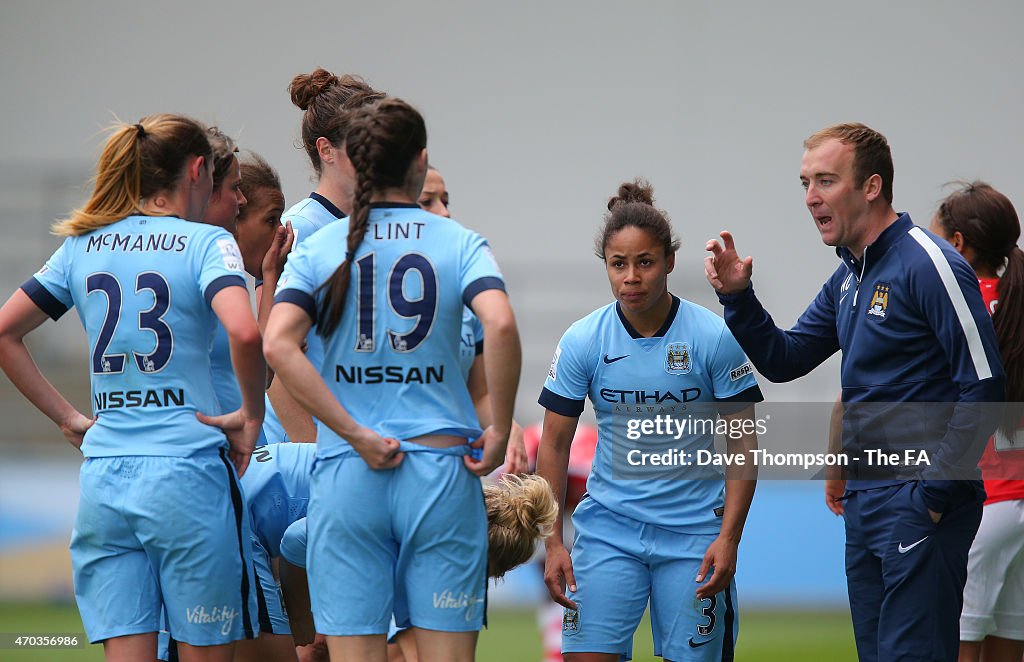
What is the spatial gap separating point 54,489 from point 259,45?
400cm

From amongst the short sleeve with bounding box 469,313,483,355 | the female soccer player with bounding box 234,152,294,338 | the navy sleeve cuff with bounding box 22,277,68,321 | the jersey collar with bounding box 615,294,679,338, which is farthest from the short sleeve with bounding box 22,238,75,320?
the jersey collar with bounding box 615,294,679,338

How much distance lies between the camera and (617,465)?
3.60 metres

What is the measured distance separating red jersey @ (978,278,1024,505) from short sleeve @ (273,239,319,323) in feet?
8.20

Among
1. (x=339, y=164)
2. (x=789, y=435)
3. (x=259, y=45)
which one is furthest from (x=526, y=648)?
(x=259, y=45)

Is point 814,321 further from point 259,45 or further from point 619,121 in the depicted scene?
point 259,45

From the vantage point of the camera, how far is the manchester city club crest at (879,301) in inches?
130

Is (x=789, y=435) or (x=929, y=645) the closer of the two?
(x=929, y=645)

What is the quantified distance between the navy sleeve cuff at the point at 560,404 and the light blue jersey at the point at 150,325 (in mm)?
1151

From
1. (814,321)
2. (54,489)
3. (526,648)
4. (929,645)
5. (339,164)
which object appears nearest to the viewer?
(929,645)

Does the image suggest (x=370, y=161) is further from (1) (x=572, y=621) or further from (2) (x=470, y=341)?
(1) (x=572, y=621)

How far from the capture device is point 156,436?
278cm

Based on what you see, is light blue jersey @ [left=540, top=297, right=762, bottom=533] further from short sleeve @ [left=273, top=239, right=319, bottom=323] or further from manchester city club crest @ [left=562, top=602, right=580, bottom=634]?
short sleeve @ [left=273, top=239, right=319, bottom=323]

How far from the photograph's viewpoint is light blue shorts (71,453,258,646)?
2.74 m

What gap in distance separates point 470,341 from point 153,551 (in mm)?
1048
